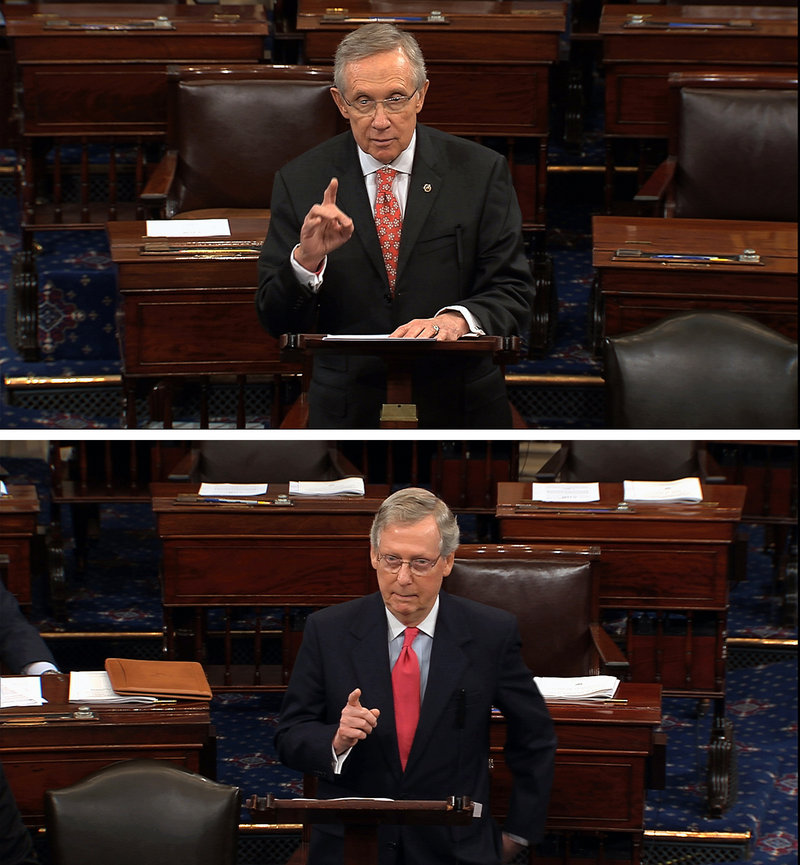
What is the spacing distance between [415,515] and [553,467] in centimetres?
84

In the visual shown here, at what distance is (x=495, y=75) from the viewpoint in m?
3.27

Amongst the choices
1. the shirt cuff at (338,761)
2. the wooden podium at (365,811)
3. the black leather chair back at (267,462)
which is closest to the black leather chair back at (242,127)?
the black leather chair back at (267,462)

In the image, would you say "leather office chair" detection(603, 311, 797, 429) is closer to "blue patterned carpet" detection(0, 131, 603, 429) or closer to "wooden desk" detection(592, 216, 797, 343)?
"wooden desk" detection(592, 216, 797, 343)

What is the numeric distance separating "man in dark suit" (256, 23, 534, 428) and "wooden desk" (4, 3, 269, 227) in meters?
1.00

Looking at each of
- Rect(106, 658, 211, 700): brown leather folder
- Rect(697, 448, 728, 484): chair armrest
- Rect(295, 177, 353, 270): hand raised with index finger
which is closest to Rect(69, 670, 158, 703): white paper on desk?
Rect(106, 658, 211, 700): brown leather folder

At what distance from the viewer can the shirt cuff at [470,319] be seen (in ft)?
7.16

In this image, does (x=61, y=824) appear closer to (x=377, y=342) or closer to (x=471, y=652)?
(x=471, y=652)

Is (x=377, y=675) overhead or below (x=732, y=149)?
below

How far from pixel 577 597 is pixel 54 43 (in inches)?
58.7

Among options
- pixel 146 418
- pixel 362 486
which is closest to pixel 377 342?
pixel 362 486

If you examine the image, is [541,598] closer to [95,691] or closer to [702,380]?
[702,380]

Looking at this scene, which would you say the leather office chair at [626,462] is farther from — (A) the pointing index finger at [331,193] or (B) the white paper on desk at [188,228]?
(A) the pointing index finger at [331,193]

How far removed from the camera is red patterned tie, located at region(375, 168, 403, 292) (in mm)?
2363

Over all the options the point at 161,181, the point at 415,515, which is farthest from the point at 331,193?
the point at 161,181
